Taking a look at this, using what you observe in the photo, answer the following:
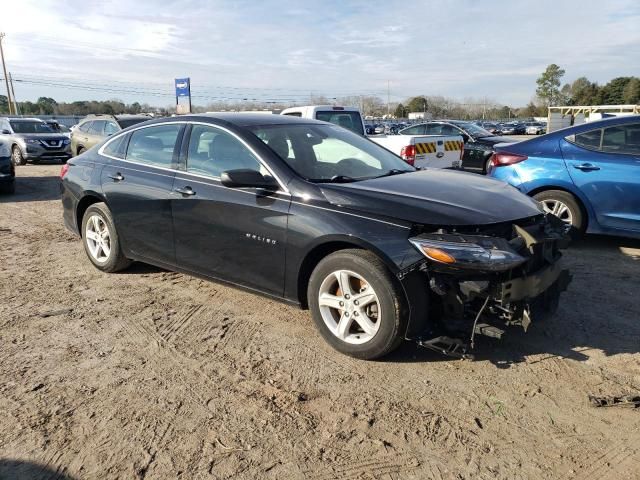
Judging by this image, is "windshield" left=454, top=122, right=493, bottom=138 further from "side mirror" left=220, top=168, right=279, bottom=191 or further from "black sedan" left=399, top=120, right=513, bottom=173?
"side mirror" left=220, top=168, right=279, bottom=191

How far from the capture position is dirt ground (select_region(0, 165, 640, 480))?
8.43 feet

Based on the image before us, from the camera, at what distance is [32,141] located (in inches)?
654

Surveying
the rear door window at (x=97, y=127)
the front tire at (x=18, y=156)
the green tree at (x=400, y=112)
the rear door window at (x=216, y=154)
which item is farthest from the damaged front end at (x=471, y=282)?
the green tree at (x=400, y=112)

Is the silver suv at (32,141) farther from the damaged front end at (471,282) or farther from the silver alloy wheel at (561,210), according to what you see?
the damaged front end at (471,282)

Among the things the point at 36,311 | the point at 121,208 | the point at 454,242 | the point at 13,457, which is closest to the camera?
the point at 13,457

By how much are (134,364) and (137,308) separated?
1.07 m

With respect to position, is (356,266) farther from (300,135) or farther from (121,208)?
(121,208)

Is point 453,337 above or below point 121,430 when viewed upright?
above

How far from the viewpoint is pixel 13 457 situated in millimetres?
A: 2592

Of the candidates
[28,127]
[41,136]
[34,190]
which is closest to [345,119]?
[34,190]

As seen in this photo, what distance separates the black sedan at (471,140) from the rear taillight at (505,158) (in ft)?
24.0

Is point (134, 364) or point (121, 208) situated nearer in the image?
point (134, 364)

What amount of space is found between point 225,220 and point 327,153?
3.43 feet

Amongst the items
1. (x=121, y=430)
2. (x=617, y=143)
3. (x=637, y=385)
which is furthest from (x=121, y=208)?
(x=617, y=143)
